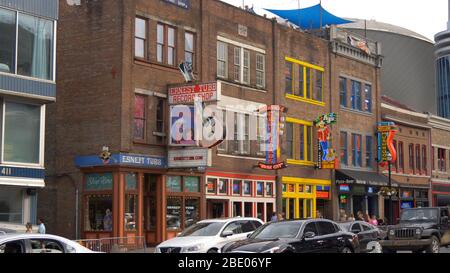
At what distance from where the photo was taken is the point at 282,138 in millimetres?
39438

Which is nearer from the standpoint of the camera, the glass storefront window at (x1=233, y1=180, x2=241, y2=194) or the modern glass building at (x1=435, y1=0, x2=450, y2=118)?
the glass storefront window at (x1=233, y1=180, x2=241, y2=194)

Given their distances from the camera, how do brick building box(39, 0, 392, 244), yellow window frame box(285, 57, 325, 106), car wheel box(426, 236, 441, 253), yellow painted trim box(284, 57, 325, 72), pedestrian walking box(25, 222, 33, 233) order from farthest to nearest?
yellow window frame box(285, 57, 325, 106) < yellow painted trim box(284, 57, 325, 72) < brick building box(39, 0, 392, 244) < car wheel box(426, 236, 441, 253) < pedestrian walking box(25, 222, 33, 233)

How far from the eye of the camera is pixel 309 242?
18.3 m

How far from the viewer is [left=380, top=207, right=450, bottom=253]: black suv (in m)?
26.2

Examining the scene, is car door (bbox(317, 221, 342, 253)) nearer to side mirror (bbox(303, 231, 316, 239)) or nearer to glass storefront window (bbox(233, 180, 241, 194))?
side mirror (bbox(303, 231, 316, 239))

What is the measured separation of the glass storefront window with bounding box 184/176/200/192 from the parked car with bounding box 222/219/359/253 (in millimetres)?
14148

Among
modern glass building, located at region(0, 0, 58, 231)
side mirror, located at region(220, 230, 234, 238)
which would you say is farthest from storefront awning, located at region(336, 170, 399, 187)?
side mirror, located at region(220, 230, 234, 238)

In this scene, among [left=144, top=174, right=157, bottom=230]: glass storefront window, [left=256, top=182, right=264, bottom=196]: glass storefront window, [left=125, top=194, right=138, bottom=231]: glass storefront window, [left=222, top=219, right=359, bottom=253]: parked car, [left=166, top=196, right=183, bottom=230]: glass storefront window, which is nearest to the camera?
[left=222, top=219, right=359, bottom=253]: parked car

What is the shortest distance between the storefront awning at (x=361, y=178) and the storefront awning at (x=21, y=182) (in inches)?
869

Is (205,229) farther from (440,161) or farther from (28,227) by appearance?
(440,161)

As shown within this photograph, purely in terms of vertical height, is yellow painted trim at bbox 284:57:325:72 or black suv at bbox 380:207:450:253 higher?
yellow painted trim at bbox 284:57:325:72

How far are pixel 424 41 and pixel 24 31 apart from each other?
57.7 metres

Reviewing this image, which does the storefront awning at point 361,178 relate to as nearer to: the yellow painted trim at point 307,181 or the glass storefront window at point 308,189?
the yellow painted trim at point 307,181

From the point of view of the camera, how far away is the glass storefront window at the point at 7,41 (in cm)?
2566
